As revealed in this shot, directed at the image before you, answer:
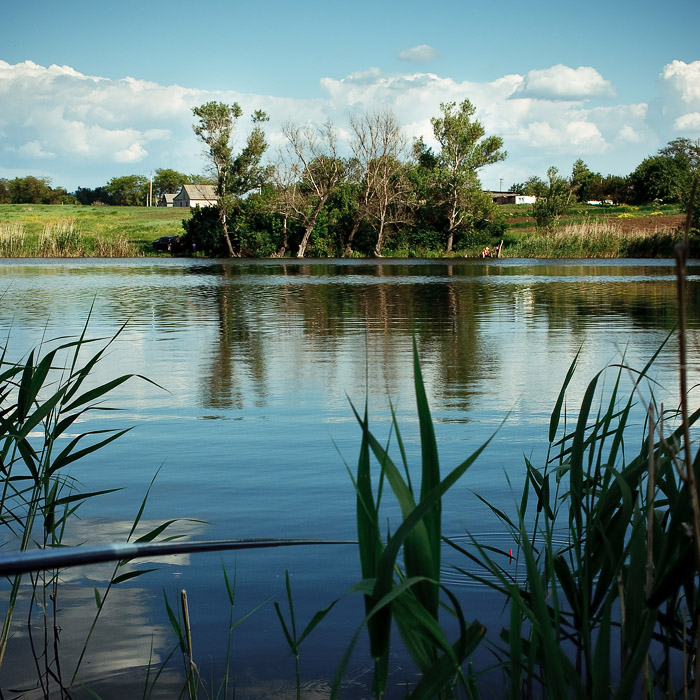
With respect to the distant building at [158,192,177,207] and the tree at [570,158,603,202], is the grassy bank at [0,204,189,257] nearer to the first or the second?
the tree at [570,158,603,202]

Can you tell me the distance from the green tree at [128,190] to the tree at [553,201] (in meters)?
102

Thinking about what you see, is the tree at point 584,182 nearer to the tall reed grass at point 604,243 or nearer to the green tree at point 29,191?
the tall reed grass at point 604,243

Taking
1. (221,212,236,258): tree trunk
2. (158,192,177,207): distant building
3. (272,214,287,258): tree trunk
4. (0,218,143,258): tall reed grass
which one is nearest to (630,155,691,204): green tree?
(272,214,287,258): tree trunk

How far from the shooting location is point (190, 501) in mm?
4270

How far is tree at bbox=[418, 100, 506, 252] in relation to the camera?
170 feet

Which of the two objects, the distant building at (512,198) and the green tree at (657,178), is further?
the distant building at (512,198)

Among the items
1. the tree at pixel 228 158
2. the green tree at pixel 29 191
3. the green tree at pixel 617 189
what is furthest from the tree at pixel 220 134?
the green tree at pixel 29 191

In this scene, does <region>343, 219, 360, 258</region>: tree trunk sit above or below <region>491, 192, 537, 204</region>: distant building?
below

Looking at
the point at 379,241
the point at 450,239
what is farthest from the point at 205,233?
the point at 450,239

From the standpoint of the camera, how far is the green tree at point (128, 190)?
144 metres

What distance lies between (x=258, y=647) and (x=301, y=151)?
52301 mm

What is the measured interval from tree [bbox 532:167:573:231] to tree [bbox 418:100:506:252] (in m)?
3.63

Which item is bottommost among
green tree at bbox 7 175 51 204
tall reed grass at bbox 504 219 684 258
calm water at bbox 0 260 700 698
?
calm water at bbox 0 260 700 698

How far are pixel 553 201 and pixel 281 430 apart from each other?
4962 centimetres
